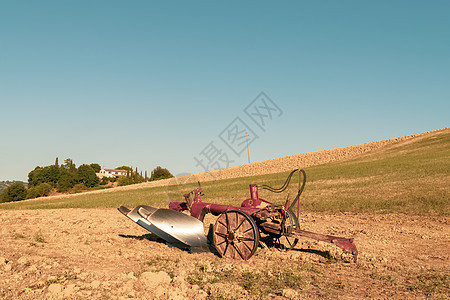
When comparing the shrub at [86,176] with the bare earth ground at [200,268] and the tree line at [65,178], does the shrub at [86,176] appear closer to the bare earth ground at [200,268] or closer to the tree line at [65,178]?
the tree line at [65,178]

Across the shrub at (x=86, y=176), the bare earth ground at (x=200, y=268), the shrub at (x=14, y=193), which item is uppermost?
the shrub at (x=86, y=176)

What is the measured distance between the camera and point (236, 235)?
21.5 feet

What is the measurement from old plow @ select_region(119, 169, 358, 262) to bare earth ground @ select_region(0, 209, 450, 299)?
1.09 ft

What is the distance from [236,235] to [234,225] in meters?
0.23

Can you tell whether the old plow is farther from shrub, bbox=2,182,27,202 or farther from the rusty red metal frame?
shrub, bbox=2,182,27,202

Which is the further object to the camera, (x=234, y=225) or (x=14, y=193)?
(x=14, y=193)

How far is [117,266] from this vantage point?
5.89m

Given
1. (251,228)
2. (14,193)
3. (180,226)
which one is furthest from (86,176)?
(251,228)

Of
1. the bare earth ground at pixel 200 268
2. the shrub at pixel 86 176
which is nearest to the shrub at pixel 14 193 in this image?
the shrub at pixel 86 176

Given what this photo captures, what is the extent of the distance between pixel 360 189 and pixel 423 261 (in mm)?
13074

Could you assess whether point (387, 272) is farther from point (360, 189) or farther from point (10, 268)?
point (360, 189)

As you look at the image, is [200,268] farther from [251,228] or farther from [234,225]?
[251,228]

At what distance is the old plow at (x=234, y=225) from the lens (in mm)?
6446

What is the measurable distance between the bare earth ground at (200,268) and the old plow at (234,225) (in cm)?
33
